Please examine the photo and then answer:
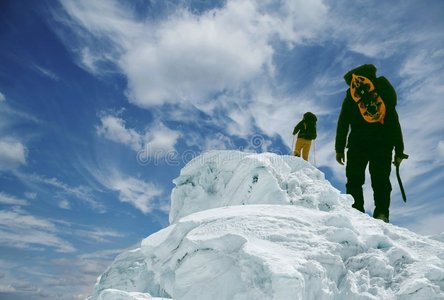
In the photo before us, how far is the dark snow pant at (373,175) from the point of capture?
24.4 ft

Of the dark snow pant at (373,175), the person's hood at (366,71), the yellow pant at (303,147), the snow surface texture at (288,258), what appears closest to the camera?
the snow surface texture at (288,258)

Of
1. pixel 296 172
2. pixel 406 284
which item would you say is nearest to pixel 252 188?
pixel 296 172

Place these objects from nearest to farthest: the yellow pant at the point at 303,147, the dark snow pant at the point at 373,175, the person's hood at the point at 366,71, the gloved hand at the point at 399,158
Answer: the dark snow pant at the point at 373,175 < the gloved hand at the point at 399,158 < the person's hood at the point at 366,71 < the yellow pant at the point at 303,147

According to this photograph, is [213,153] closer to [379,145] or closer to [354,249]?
[379,145]

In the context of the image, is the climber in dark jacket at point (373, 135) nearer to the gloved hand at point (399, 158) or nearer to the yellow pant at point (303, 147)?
the gloved hand at point (399, 158)

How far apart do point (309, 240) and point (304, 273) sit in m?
0.71

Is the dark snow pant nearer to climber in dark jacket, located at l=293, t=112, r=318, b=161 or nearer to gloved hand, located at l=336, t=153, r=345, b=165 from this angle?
gloved hand, located at l=336, t=153, r=345, b=165

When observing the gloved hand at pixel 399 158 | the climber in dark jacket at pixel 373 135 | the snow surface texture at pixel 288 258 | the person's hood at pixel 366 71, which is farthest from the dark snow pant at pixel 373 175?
the person's hood at pixel 366 71

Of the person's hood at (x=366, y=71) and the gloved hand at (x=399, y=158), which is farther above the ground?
the person's hood at (x=366, y=71)

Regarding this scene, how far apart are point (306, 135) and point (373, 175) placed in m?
3.51

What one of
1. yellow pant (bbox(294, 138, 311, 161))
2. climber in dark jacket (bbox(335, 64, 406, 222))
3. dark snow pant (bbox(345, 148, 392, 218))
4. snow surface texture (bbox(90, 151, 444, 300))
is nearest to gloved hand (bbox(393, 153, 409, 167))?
climber in dark jacket (bbox(335, 64, 406, 222))

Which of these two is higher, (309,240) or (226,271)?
(309,240)

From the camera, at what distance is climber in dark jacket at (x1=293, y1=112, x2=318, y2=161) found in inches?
432

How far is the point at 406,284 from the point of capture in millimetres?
4414
